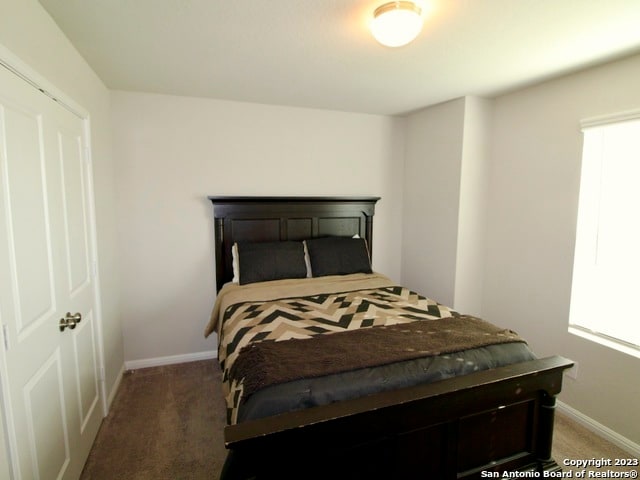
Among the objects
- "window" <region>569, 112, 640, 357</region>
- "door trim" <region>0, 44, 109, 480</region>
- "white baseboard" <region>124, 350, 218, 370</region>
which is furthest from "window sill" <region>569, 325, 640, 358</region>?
"door trim" <region>0, 44, 109, 480</region>

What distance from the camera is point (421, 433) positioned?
1397mm

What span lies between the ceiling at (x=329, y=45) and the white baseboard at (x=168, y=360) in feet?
7.50

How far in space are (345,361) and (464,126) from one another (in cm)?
233

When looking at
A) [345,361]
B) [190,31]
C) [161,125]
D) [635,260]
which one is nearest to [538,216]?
[635,260]

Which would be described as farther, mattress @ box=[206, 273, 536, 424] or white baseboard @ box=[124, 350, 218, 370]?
white baseboard @ box=[124, 350, 218, 370]

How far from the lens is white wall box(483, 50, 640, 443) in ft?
7.16

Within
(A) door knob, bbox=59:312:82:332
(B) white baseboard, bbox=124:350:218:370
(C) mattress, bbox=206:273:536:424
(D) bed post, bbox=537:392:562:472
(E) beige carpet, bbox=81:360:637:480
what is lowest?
(E) beige carpet, bbox=81:360:637:480

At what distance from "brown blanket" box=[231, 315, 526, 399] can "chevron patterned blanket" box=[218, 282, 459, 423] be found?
0.09 meters

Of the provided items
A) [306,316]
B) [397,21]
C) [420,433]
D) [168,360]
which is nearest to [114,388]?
[168,360]

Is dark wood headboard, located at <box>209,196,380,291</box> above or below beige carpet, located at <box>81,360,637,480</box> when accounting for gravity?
above

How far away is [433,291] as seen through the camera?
133 inches

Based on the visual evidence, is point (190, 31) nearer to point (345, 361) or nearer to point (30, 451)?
point (345, 361)

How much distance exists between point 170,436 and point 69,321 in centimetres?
100

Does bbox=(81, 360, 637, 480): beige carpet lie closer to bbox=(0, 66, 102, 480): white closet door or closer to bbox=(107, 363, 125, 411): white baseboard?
bbox=(107, 363, 125, 411): white baseboard
